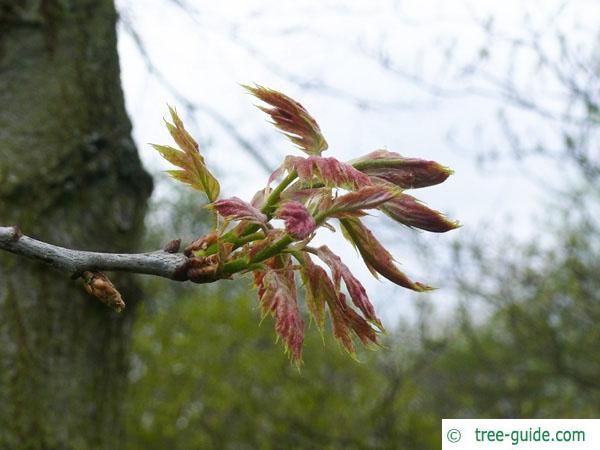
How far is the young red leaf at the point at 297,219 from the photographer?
3.03 feet

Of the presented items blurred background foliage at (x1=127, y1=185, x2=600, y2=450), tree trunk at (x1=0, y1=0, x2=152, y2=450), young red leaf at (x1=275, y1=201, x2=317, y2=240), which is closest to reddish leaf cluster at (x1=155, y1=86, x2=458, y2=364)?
young red leaf at (x1=275, y1=201, x2=317, y2=240)

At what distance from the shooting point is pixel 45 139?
234cm

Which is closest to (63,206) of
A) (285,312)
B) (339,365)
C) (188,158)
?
(188,158)

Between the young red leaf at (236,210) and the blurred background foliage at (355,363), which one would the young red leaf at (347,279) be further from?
the blurred background foliage at (355,363)

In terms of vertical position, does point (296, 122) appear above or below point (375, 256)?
above

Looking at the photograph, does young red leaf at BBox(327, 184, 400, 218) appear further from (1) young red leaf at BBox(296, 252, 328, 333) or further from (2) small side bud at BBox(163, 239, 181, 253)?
(2) small side bud at BBox(163, 239, 181, 253)

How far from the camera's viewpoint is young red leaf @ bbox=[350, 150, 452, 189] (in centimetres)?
→ 104

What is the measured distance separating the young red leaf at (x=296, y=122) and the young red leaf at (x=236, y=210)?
0.14 m

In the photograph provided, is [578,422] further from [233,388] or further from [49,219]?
[233,388]

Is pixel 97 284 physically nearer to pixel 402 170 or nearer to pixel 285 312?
pixel 285 312

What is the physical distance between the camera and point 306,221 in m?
0.94

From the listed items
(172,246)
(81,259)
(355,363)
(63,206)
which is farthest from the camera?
(355,363)

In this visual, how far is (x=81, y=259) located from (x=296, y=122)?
32 cm

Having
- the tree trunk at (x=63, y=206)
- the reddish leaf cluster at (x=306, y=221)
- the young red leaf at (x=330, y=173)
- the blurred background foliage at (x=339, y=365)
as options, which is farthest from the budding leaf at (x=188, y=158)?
the blurred background foliage at (x=339, y=365)
